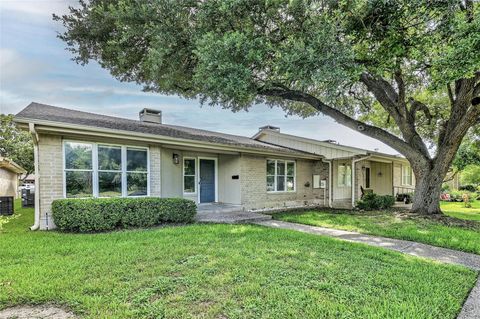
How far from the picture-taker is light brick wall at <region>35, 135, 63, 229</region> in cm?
784

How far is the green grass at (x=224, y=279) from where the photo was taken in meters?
3.39

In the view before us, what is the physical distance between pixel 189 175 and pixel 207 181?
41.8 inches

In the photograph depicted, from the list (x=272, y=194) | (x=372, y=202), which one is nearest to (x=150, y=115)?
(x=272, y=194)

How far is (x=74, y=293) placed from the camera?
3.72 metres

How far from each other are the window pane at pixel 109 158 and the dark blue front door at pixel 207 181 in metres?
4.16

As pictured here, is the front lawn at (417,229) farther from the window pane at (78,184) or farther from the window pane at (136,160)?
the window pane at (78,184)

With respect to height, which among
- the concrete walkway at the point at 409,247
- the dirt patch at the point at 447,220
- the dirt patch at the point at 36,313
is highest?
the dirt patch at the point at 36,313

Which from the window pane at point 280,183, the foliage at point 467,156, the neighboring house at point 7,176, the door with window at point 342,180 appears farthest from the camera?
the neighboring house at point 7,176

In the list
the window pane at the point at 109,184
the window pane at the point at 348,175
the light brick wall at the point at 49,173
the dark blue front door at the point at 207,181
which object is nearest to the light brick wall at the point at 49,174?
the light brick wall at the point at 49,173

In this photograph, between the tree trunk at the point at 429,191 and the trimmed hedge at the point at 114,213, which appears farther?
the tree trunk at the point at 429,191

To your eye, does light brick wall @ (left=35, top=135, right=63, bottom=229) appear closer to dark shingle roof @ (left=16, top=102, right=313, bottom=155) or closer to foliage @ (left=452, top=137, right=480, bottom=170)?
dark shingle roof @ (left=16, top=102, right=313, bottom=155)

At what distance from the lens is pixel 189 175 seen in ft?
40.4

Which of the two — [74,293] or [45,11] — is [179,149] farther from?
[74,293]

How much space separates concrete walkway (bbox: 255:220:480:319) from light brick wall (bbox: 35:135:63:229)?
700 centimetres
